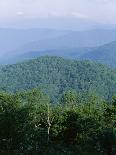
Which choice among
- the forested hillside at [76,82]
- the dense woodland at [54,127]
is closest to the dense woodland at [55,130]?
the dense woodland at [54,127]

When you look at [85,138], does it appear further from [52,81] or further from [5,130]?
[52,81]

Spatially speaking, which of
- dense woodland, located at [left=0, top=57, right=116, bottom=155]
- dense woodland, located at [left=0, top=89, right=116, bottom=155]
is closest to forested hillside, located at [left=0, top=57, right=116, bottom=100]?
dense woodland, located at [left=0, top=57, right=116, bottom=155]

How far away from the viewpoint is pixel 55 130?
154 ft

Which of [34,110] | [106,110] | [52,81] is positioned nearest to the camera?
[34,110]

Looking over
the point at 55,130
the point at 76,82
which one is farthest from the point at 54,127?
the point at 76,82

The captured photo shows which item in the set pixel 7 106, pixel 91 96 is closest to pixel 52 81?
pixel 91 96

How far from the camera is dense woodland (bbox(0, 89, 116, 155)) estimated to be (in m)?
35.2

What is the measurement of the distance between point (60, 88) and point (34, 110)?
129068 millimetres

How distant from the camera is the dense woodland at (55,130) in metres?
35.2

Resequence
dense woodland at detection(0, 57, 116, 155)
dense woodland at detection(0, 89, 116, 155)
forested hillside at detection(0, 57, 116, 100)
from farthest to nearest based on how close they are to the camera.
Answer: forested hillside at detection(0, 57, 116, 100), dense woodland at detection(0, 57, 116, 155), dense woodland at detection(0, 89, 116, 155)

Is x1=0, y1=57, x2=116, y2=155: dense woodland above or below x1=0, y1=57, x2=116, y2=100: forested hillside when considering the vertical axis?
above

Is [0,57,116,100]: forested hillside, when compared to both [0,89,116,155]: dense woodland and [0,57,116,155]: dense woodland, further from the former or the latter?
[0,89,116,155]: dense woodland

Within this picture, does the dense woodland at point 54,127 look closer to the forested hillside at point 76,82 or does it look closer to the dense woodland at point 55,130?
the dense woodland at point 55,130

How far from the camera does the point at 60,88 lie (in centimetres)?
17588
